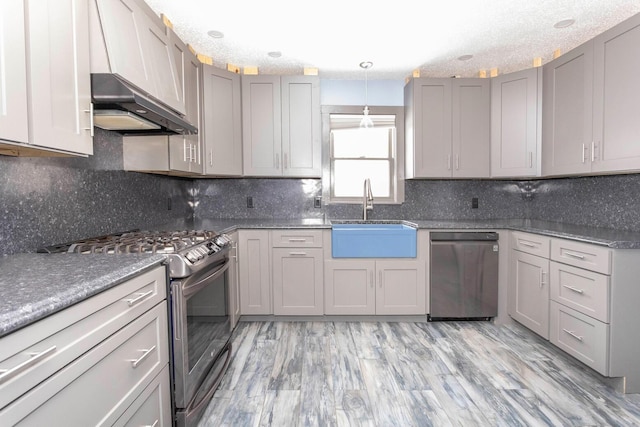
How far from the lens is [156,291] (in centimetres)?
146

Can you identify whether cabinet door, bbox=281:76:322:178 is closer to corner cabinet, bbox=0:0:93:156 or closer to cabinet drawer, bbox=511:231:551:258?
cabinet drawer, bbox=511:231:551:258

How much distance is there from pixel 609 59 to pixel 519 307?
6.46 feet

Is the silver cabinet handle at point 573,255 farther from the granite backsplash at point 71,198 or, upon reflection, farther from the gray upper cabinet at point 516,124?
the granite backsplash at point 71,198

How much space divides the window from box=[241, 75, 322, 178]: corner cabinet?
38 centimetres

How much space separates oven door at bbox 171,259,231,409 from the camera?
159cm

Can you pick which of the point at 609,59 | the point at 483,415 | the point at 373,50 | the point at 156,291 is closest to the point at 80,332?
the point at 156,291

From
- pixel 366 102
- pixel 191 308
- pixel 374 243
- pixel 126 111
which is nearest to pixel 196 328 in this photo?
pixel 191 308

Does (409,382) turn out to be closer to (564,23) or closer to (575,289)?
(575,289)

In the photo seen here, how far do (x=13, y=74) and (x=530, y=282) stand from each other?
3327 millimetres

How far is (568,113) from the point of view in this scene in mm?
2701

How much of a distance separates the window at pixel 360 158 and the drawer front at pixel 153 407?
2.52m

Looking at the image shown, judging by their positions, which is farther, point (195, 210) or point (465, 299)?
point (195, 210)

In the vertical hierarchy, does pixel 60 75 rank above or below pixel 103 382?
above

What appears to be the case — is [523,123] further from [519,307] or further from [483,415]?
[483,415]
